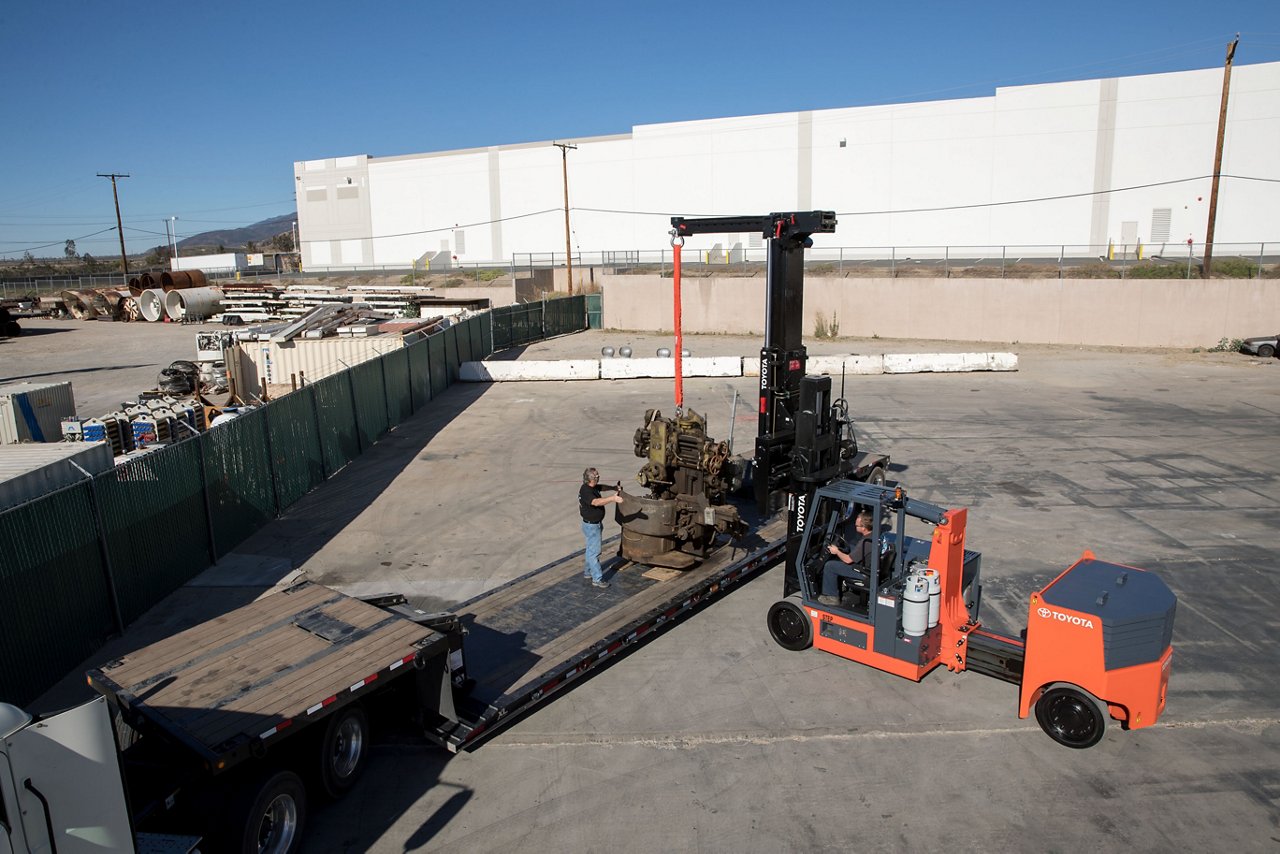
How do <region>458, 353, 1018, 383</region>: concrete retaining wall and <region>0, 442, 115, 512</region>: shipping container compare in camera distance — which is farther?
<region>458, 353, 1018, 383</region>: concrete retaining wall

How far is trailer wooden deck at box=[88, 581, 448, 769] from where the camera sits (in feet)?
19.9

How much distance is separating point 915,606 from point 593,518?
12.4ft

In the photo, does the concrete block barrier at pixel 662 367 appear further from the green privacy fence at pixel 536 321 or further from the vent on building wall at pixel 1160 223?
the vent on building wall at pixel 1160 223

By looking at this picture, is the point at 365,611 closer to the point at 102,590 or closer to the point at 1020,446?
the point at 102,590

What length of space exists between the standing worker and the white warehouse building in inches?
1764

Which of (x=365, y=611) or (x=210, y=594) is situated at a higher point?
(x=365, y=611)

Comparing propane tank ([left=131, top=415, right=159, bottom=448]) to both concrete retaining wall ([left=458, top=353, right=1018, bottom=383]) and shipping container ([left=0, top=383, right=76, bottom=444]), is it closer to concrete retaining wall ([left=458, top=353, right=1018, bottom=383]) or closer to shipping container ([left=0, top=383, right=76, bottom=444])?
shipping container ([left=0, top=383, right=76, bottom=444])

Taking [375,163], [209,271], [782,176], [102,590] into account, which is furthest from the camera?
[209,271]

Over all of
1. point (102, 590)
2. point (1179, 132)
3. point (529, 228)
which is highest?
point (1179, 132)

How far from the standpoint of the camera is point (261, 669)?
22.3 ft

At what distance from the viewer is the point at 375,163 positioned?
70.8m

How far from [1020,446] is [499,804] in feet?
49.3

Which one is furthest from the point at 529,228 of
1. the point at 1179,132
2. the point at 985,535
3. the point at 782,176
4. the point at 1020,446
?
the point at 985,535

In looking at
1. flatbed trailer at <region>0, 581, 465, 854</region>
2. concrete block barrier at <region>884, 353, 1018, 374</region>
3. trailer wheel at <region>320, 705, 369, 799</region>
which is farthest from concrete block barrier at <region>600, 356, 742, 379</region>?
trailer wheel at <region>320, 705, 369, 799</region>
